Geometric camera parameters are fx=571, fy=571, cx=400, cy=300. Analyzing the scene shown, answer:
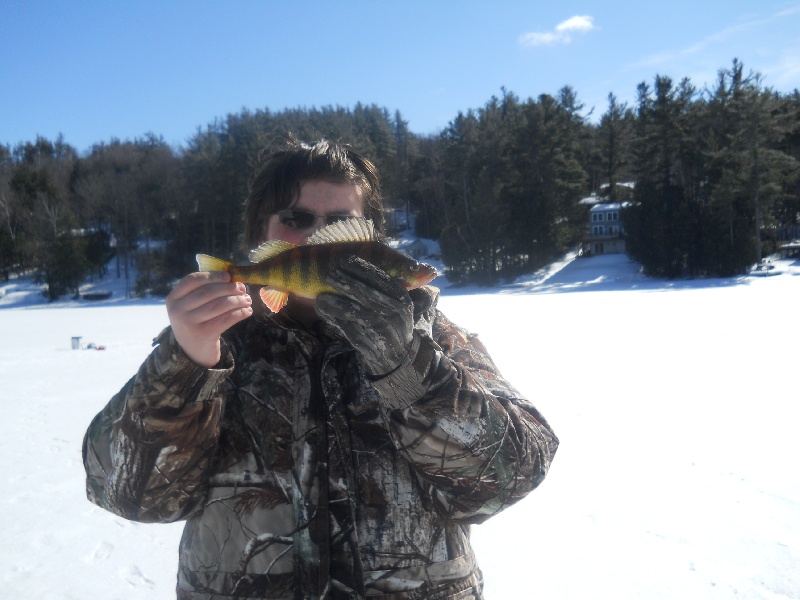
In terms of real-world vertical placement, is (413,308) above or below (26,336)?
above

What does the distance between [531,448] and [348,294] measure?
0.72 m

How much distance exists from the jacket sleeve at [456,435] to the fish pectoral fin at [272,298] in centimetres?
44

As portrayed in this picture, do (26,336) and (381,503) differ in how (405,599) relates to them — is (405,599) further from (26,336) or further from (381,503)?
(26,336)

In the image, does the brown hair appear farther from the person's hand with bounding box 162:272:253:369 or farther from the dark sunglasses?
the person's hand with bounding box 162:272:253:369

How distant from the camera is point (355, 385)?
1.70 m

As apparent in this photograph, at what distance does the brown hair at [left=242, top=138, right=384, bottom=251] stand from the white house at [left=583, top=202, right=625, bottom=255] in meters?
43.5

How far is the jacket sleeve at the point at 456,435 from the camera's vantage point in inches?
61.1

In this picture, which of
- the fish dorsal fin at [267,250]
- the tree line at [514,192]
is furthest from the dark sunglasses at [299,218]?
the tree line at [514,192]

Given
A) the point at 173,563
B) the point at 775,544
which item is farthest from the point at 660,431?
the point at 173,563

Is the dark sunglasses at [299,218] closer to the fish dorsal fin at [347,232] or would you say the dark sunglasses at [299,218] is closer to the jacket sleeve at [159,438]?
the fish dorsal fin at [347,232]

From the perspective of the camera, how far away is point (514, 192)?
4169 centimetres

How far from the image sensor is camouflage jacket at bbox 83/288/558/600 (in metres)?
1.54

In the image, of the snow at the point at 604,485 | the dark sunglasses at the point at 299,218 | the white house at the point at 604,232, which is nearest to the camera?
the dark sunglasses at the point at 299,218

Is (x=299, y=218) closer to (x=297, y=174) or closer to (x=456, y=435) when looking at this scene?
(x=297, y=174)
